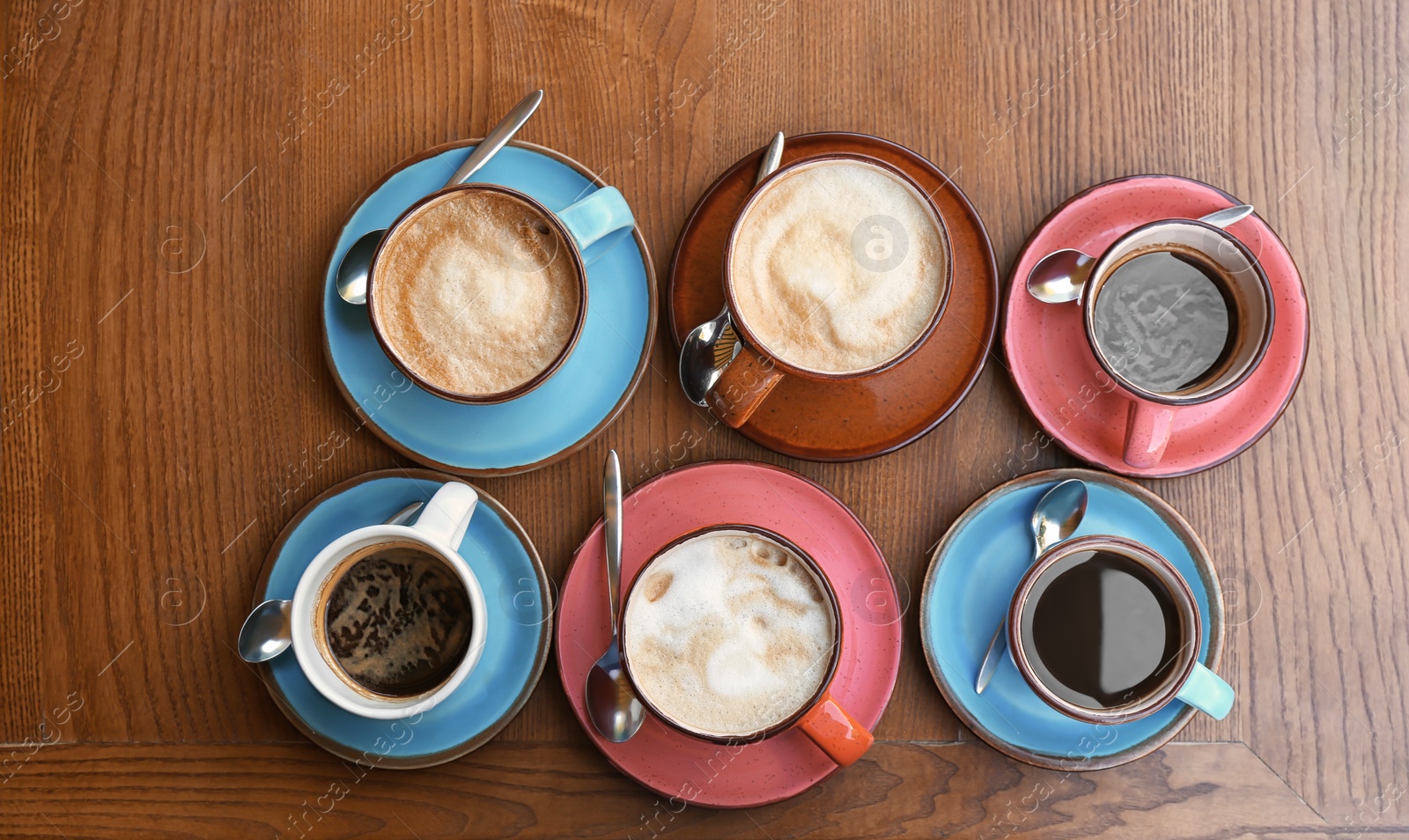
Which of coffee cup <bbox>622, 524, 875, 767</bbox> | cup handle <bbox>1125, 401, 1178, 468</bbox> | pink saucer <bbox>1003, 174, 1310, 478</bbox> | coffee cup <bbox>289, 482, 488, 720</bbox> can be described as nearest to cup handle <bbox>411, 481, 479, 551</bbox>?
coffee cup <bbox>289, 482, 488, 720</bbox>

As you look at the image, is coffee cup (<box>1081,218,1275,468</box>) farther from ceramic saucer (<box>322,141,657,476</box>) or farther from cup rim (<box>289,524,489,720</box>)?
cup rim (<box>289,524,489,720</box>)

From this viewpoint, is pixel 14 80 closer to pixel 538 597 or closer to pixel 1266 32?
pixel 538 597

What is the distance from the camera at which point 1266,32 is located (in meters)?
1.21

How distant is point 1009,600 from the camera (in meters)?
1.11

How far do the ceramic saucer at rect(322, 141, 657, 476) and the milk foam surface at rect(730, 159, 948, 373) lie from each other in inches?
6.0

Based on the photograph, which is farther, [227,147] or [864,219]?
[227,147]

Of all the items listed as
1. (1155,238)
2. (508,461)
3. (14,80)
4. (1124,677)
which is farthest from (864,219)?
(14,80)

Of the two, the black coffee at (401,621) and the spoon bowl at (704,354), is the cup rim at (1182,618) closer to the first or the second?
the spoon bowl at (704,354)

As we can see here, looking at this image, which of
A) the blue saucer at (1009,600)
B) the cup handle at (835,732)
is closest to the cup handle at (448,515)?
the cup handle at (835,732)

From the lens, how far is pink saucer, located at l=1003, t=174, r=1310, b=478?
3.64ft

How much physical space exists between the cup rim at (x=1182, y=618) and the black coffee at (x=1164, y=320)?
22 centimetres

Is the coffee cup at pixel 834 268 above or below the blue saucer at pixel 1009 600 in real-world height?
above

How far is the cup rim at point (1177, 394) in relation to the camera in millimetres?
1036

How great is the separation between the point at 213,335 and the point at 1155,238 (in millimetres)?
1248
